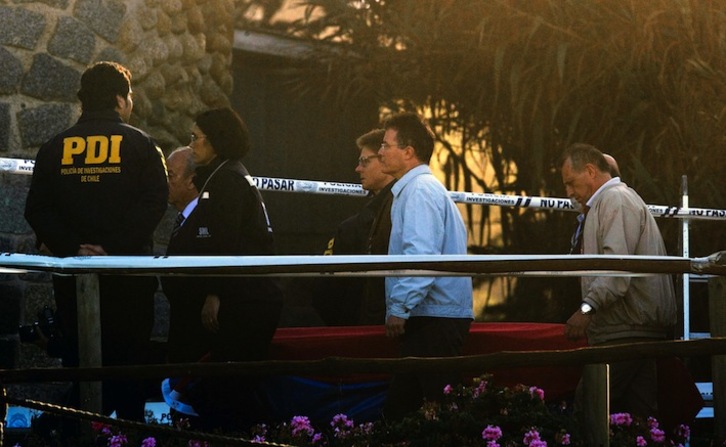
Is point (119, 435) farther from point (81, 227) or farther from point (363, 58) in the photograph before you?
point (363, 58)

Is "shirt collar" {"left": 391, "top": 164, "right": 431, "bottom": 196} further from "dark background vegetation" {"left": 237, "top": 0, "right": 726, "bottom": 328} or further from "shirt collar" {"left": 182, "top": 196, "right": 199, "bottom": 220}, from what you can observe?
"dark background vegetation" {"left": 237, "top": 0, "right": 726, "bottom": 328}

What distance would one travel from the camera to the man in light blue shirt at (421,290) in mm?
4777

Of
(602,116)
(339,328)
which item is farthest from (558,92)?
(339,328)

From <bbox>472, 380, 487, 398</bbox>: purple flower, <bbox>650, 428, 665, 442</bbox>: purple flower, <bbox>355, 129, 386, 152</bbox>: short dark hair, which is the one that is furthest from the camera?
<bbox>355, 129, 386, 152</bbox>: short dark hair

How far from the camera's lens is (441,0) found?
9266mm

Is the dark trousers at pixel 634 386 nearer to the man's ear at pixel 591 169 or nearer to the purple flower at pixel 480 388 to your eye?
the man's ear at pixel 591 169

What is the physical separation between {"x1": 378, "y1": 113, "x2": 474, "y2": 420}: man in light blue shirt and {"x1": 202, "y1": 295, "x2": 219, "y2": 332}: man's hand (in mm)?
624

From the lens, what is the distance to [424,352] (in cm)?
487

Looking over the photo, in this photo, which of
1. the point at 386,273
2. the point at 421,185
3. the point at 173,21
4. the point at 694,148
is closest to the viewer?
the point at 386,273

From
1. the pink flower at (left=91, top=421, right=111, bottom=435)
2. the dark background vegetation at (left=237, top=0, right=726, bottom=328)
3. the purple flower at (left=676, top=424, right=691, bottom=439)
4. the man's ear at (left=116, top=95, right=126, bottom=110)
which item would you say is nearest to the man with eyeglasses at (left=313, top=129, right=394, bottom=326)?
the man's ear at (left=116, top=95, right=126, bottom=110)

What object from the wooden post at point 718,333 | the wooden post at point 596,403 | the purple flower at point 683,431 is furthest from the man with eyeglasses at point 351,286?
the wooden post at point 596,403

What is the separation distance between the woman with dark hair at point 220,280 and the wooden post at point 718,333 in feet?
5.86

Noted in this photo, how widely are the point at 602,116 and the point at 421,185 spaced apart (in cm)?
425

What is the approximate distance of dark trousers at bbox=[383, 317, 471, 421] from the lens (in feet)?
15.6
